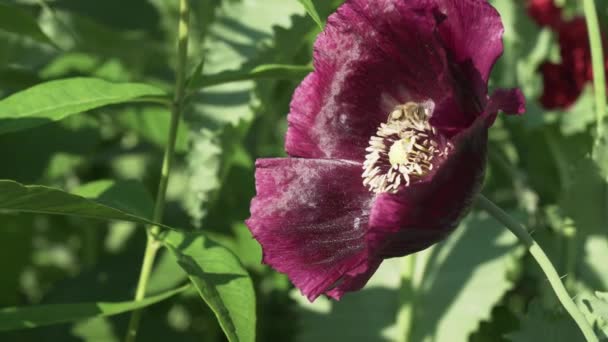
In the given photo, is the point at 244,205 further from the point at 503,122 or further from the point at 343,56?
the point at 343,56

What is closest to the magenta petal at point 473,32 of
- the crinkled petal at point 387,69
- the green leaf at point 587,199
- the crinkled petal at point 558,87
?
the crinkled petal at point 387,69

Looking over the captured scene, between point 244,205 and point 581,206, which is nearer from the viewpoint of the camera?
point 581,206

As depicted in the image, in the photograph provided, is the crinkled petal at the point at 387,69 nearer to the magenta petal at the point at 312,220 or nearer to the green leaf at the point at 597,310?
the magenta petal at the point at 312,220

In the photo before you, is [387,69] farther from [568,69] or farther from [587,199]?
[568,69]

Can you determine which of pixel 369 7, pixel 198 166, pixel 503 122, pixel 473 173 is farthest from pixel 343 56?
pixel 503 122

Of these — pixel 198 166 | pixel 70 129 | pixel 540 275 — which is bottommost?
pixel 540 275

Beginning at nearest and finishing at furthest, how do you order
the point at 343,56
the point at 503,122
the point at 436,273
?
the point at 343,56 → the point at 436,273 → the point at 503,122

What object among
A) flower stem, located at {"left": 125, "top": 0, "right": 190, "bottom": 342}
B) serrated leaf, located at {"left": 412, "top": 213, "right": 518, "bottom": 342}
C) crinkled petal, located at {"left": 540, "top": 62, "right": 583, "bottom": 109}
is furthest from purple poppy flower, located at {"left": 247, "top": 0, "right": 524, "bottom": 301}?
crinkled petal, located at {"left": 540, "top": 62, "right": 583, "bottom": 109}
